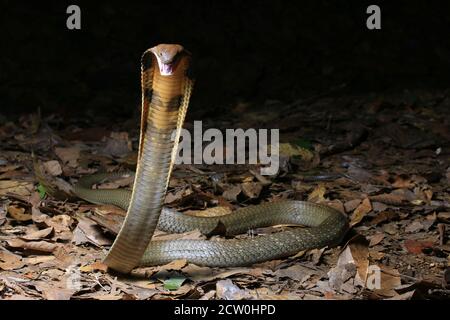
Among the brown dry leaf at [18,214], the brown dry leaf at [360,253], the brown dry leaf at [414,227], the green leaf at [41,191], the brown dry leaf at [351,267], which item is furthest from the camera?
the green leaf at [41,191]

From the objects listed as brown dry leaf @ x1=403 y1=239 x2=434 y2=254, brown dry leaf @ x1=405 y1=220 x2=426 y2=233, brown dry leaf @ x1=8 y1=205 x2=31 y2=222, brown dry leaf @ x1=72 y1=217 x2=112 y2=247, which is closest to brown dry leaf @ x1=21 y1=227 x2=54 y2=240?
brown dry leaf @ x1=72 y1=217 x2=112 y2=247

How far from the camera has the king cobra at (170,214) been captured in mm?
3758

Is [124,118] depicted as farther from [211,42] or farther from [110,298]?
[110,298]

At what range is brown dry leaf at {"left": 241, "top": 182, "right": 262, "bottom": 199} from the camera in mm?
5918

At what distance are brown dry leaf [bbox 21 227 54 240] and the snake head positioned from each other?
1803 millimetres

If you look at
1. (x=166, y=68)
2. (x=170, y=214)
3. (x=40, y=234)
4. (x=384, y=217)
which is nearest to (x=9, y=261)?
(x=40, y=234)

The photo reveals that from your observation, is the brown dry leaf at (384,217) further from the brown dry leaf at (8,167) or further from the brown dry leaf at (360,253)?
the brown dry leaf at (8,167)

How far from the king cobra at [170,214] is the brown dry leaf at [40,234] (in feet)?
2.53

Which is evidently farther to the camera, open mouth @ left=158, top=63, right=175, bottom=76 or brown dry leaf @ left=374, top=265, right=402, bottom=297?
brown dry leaf @ left=374, top=265, right=402, bottom=297

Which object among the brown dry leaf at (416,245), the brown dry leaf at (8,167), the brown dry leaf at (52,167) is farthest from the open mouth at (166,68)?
the brown dry leaf at (8,167)

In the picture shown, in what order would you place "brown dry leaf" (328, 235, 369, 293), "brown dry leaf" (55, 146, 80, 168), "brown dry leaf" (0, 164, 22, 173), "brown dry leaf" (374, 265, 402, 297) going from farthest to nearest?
"brown dry leaf" (55, 146, 80, 168), "brown dry leaf" (0, 164, 22, 173), "brown dry leaf" (328, 235, 369, 293), "brown dry leaf" (374, 265, 402, 297)

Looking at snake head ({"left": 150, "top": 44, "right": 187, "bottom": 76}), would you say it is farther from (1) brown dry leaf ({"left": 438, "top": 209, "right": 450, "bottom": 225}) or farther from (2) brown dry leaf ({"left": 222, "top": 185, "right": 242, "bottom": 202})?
(1) brown dry leaf ({"left": 438, "top": 209, "right": 450, "bottom": 225})

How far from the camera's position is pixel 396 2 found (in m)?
9.69

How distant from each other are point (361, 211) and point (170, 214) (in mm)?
1611
